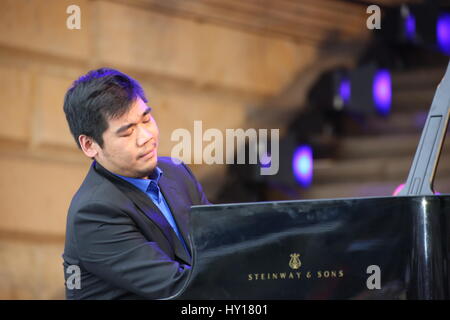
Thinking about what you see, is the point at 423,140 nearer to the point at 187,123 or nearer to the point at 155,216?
the point at 155,216

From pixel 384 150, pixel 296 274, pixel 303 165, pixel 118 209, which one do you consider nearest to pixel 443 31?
pixel 384 150

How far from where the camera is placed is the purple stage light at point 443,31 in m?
5.90

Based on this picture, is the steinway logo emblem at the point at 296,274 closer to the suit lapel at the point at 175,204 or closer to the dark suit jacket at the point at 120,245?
the dark suit jacket at the point at 120,245

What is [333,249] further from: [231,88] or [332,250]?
[231,88]

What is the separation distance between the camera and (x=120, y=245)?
7.52ft

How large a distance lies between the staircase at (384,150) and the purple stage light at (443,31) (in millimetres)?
189

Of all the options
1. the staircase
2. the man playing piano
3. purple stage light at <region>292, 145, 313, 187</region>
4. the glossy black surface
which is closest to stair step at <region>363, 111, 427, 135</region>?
the staircase

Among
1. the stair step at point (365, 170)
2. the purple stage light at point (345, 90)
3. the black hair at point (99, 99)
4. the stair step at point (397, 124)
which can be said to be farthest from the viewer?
the purple stage light at point (345, 90)

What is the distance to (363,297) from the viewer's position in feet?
6.68

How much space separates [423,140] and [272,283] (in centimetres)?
71

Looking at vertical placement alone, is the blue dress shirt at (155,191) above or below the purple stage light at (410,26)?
below

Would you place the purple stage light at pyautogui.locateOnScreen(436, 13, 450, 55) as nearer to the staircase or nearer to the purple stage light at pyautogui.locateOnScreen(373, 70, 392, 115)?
the staircase

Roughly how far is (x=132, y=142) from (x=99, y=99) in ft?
0.55

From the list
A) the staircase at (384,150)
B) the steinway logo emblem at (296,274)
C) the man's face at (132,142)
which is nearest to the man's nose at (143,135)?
the man's face at (132,142)
